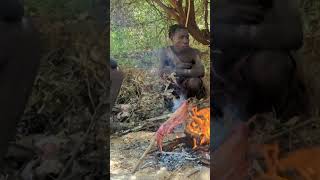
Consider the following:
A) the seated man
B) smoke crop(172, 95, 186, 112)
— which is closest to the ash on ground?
smoke crop(172, 95, 186, 112)

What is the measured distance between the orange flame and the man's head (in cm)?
53

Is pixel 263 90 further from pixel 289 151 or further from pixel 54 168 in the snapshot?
pixel 54 168

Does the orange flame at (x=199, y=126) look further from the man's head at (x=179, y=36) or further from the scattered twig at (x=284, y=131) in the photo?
the scattered twig at (x=284, y=131)

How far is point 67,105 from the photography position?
2.89 m

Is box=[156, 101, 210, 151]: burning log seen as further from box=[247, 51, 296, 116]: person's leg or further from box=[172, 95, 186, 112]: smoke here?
box=[247, 51, 296, 116]: person's leg

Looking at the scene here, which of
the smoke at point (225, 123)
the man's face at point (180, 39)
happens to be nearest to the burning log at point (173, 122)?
the man's face at point (180, 39)

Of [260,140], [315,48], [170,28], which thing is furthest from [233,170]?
[170,28]

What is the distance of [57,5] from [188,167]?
173 cm

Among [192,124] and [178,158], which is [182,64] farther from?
[178,158]

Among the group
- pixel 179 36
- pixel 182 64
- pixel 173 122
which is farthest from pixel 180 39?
pixel 173 122

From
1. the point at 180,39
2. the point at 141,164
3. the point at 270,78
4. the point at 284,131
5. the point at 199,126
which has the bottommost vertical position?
the point at 141,164

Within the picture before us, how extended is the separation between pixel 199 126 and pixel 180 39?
73 centimetres

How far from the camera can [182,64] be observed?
13.2 feet

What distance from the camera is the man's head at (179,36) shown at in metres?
4.04
